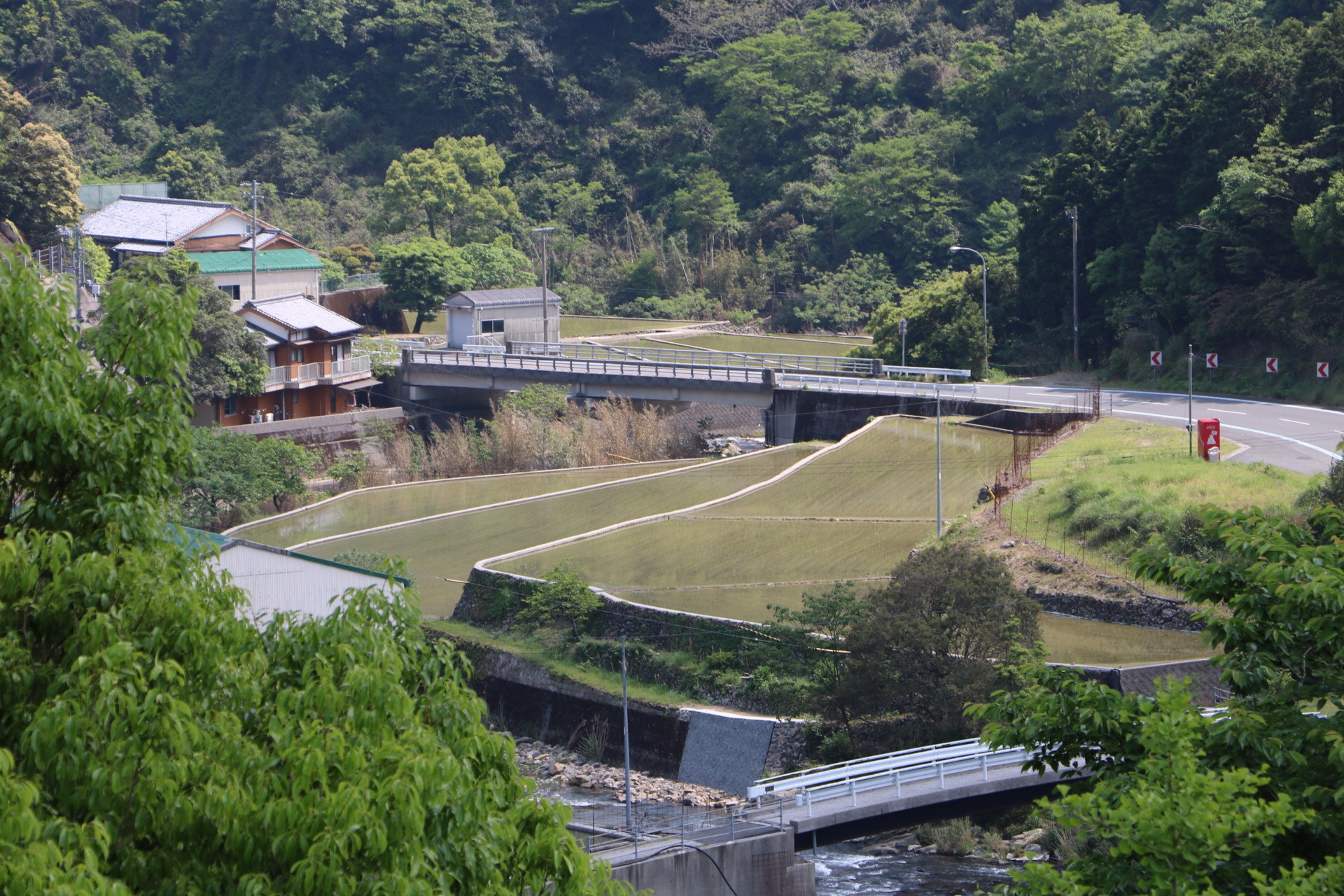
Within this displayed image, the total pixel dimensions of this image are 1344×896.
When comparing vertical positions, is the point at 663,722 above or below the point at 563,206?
below

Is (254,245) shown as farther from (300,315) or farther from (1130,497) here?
(1130,497)

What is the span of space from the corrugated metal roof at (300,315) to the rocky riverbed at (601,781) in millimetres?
28002

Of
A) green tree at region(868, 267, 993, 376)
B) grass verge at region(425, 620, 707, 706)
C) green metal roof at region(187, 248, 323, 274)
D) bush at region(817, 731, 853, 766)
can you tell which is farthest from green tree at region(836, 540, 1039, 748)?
green metal roof at region(187, 248, 323, 274)

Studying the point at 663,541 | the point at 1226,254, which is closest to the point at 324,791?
the point at 663,541

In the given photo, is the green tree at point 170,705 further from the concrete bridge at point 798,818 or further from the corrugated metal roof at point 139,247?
the corrugated metal roof at point 139,247

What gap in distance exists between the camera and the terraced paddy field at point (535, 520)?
111 ft

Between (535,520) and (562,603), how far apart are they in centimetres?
929

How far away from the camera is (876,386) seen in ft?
150

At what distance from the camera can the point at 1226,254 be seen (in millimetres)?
43469

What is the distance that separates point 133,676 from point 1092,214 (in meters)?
48.4

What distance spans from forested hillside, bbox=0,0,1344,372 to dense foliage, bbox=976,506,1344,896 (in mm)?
33722

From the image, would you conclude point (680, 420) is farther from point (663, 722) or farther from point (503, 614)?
point (663, 722)

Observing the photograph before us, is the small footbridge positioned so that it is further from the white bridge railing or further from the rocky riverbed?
the rocky riverbed

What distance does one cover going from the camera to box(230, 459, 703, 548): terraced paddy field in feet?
123
